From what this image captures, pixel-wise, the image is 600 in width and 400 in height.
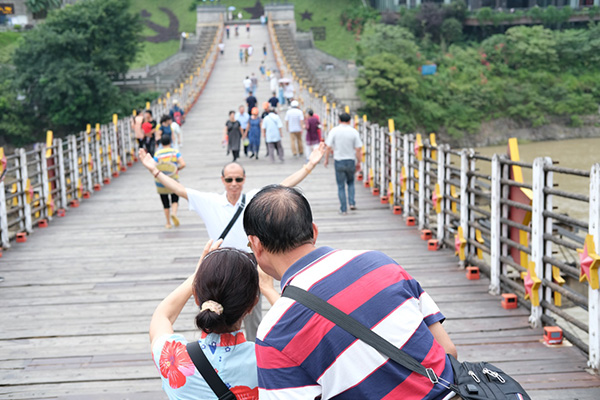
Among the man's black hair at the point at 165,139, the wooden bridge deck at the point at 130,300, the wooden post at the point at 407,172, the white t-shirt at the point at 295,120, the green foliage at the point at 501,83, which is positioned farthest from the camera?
the green foliage at the point at 501,83

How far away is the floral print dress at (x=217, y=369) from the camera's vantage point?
2.64m

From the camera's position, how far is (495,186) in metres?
7.43

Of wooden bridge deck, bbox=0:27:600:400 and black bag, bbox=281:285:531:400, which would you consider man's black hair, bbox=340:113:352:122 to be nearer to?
wooden bridge deck, bbox=0:27:600:400

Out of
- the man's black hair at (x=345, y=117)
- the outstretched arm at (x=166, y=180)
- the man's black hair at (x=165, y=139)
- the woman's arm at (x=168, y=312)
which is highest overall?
the outstretched arm at (x=166, y=180)

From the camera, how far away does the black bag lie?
7.04ft

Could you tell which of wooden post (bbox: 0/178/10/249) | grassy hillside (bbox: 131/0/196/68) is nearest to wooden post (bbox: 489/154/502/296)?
wooden post (bbox: 0/178/10/249)

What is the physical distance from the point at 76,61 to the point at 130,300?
116ft

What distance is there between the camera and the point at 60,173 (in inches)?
529

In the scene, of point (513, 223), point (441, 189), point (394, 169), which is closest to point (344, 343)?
point (513, 223)

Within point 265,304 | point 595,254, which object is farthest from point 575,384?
point 265,304

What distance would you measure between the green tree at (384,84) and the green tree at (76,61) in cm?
1440

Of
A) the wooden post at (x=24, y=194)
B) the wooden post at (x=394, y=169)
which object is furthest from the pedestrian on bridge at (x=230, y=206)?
the wooden post at (x=394, y=169)

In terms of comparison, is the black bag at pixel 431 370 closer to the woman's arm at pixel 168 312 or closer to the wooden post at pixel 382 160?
the woman's arm at pixel 168 312

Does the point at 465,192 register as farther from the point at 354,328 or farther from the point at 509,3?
the point at 509,3
